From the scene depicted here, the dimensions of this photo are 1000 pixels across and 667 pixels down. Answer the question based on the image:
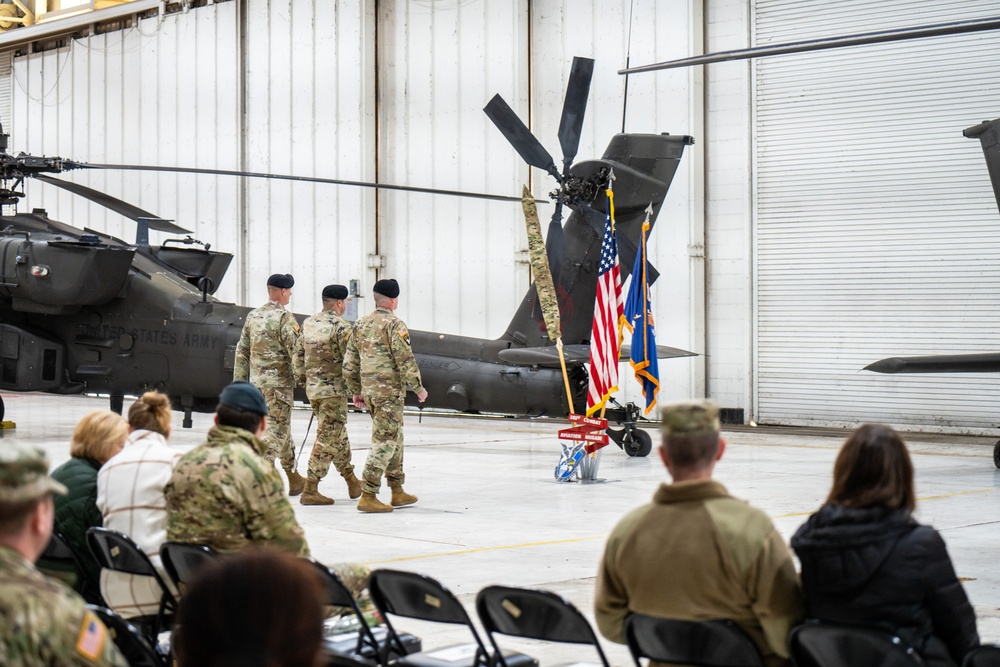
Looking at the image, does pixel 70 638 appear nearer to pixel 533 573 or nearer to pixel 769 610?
pixel 769 610

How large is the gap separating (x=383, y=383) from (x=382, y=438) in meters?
0.41

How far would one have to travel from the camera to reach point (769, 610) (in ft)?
9.86

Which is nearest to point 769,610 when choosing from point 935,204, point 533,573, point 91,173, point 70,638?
point 70,638

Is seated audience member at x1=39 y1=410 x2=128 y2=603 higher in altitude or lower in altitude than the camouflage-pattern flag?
lower

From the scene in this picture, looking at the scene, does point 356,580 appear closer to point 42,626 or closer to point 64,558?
point 64,558

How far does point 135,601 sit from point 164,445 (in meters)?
0.58

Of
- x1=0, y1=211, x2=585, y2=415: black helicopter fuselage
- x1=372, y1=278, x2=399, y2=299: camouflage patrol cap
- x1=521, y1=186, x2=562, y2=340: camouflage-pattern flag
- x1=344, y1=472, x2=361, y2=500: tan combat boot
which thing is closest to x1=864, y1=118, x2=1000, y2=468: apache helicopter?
x1=521, y1=186, x2=562, y2=340: camouflage-pattern flag

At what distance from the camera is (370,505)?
28.7ft

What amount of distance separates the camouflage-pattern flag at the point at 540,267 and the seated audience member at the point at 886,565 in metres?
7.27

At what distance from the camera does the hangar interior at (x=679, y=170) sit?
15.4 m

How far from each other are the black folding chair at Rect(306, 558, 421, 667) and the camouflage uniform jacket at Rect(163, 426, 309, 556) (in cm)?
22

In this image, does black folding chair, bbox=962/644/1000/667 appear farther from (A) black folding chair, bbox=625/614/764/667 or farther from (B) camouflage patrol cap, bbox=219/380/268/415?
(B) camouflage patrol cap, bbox=219/380/268/415

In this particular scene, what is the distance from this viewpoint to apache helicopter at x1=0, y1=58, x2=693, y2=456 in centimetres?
1177

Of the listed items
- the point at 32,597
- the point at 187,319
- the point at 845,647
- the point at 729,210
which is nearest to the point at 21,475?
the point at 32,597
